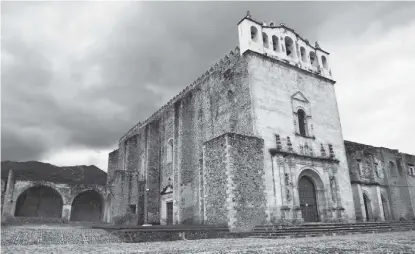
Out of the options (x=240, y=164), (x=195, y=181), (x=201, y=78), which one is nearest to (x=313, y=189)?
(x=240, y=164)

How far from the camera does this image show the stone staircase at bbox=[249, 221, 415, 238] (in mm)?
12070

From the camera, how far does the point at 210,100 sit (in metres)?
19.2

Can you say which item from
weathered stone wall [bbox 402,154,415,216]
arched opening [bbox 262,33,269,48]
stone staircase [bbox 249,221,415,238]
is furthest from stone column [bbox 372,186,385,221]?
arched opening [bbox 262,33,269,48]

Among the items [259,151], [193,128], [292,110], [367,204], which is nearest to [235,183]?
[259,151]

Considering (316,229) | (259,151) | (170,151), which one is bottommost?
(316,229)

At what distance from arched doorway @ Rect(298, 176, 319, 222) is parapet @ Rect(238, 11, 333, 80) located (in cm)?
673

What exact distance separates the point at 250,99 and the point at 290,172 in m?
4.07

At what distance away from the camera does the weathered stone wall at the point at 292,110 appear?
15.8 m

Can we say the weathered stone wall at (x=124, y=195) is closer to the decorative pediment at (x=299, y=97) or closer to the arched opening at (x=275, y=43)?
the decorative pediment at (x=299, y=97)

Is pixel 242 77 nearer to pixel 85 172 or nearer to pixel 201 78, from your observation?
pixel 201 78

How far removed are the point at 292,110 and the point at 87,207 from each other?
27.5 meters

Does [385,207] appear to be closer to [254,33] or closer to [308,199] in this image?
[308,199]

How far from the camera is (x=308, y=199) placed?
16.5 metres

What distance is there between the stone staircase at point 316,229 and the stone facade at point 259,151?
1.13 metres
